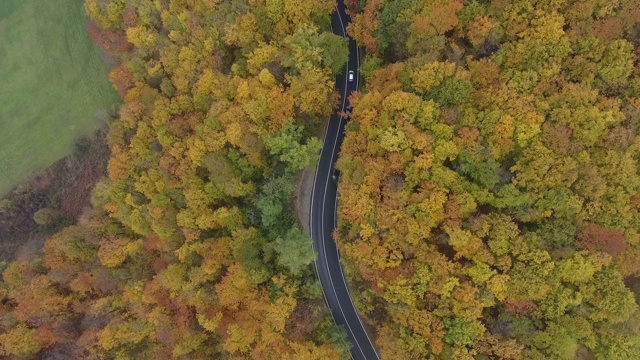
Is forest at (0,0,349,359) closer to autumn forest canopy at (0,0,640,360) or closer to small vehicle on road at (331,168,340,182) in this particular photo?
autumn forest canopy at (0,0,640,360)

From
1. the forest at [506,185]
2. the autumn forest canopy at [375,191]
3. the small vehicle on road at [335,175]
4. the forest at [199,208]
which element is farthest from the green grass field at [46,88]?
the forest at [506,185]

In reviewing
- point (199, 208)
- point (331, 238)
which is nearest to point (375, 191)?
point (331, 238)

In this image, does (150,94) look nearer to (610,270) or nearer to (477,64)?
(477,64)

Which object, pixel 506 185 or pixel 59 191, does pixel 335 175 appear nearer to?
pixel 506 185

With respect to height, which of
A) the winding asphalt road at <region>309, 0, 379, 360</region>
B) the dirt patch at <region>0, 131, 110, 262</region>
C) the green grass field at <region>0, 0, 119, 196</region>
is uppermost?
the green grass field at <region>0, 0, 119, 196</region>

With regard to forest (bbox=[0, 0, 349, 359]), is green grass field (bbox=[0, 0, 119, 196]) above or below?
above

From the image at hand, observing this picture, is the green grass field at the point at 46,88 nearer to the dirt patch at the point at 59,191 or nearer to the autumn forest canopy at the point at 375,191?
the dirt patch at the point at 59,191

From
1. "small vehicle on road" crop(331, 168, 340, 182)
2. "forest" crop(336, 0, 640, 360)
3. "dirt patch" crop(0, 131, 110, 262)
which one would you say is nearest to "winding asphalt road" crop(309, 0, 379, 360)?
"small vehicle on road" crop(331, 168, 340, 182)
